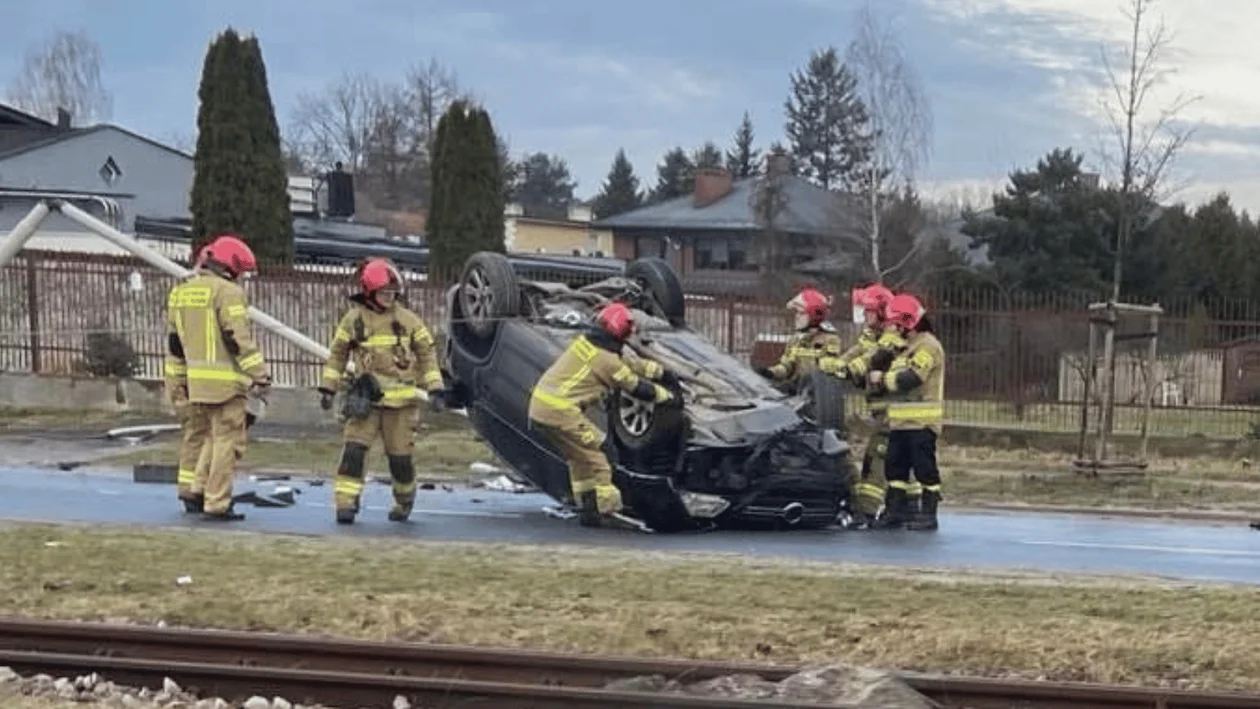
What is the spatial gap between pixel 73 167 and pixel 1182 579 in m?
44.3

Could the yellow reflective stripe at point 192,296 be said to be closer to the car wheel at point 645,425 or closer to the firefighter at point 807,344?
the car wheel at point 645,425

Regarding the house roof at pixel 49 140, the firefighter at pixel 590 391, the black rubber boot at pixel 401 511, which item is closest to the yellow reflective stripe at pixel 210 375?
the black rubber boot at pixel 401 511

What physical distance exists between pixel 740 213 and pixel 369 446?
2167 inches

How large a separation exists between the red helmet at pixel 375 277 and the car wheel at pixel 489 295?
100 centimetres

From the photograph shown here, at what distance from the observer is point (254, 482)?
611 inches

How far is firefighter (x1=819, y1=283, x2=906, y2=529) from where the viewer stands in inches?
535

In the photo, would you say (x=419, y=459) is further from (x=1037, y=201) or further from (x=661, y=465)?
(x=1037, y=201)

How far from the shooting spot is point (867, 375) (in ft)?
44.6

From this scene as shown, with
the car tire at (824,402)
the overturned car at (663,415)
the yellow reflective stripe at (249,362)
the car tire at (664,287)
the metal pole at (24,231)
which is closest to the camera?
the yellow reflective stripe at (249,362)

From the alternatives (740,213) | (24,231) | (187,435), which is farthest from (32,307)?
(740,213)

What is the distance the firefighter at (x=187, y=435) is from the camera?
12.4 meters

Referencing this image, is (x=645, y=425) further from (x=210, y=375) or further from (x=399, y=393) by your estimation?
(x=210, y=375)

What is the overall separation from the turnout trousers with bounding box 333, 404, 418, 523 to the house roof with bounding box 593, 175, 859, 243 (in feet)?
153

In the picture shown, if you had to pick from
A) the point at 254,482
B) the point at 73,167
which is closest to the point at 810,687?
the point at 254,482
